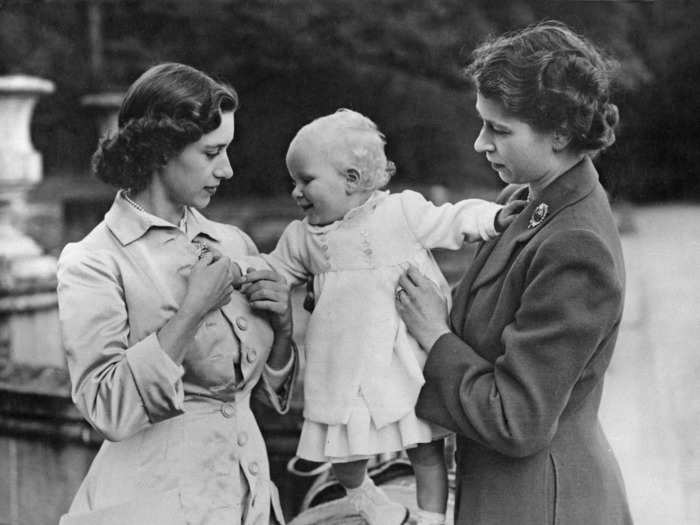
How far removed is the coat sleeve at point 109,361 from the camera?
2129 millimetres

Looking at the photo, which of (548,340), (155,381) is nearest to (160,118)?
(155,381)

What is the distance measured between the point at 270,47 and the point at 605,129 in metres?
14.7

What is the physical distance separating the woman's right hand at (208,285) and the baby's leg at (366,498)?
0.65 metres

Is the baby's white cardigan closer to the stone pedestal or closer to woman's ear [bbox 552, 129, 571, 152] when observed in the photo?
woman's ear [bbox 552, 129, 571, 152]

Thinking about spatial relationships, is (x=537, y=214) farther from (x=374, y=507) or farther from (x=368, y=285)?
(x=374, y=507)

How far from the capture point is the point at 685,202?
26062 millimetres

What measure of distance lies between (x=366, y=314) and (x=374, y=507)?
57cm

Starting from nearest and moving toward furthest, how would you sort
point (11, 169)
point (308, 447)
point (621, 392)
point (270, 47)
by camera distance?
point (308, 447), point (621, 392), point (11, 169), point (270, 47)

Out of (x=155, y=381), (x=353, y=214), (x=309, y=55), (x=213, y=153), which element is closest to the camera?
(x=155, y=381)

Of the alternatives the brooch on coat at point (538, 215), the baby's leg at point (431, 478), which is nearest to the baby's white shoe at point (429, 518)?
the baby's leg at point (431, 478)

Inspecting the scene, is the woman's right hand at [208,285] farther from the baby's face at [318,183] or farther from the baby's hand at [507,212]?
the baby's hand at [507,212]

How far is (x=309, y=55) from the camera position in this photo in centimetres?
1639

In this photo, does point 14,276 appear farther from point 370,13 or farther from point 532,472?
point 370,13

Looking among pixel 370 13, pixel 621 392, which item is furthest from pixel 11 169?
pixel 370 13
